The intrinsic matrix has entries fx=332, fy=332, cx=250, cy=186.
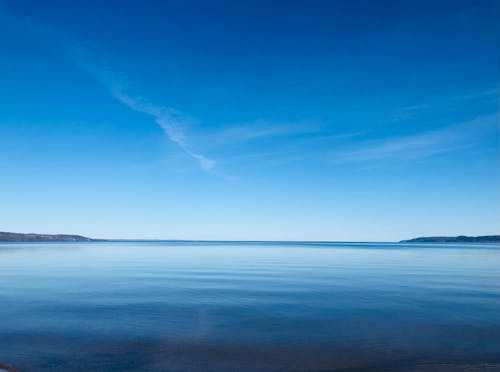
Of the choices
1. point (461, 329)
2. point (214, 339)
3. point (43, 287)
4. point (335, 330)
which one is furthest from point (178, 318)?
point (43, 287)

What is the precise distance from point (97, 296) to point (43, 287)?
5.97m

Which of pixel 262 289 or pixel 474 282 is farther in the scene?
pixel 474 282

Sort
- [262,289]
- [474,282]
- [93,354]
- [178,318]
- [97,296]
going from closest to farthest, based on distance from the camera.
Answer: [93,354] → [178,318] → [97,296] → [262,289] → [474,282]

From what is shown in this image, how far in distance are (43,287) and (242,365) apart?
1848 cm

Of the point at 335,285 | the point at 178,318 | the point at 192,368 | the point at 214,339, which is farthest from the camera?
the point at 335,285

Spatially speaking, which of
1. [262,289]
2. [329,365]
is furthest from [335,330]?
[262,289]

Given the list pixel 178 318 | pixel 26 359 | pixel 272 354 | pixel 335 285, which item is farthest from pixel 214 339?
pixel 335 285

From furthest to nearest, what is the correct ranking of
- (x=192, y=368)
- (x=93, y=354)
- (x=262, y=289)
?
1. (x=262, y=289)
2. (x=93, y=354)
3. (x=192, y=368)

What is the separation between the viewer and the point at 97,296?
18.7 meters

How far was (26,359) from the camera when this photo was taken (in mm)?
9414

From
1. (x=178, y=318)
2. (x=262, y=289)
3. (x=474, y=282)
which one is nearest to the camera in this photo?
(x=178, y=318)

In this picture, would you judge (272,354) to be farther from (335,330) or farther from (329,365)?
(335,330)

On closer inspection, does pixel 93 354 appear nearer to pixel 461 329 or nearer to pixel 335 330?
pixel 335 330

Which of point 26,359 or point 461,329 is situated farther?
point 461,329
